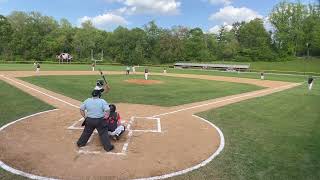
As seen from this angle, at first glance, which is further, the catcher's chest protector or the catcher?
the catcher's chest protector

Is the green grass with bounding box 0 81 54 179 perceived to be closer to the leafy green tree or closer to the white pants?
the white pants

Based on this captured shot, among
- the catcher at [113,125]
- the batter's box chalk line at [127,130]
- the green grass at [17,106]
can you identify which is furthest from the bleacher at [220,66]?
the catcher at [113,125]

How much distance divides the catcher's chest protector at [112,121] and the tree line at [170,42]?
68.2 metres

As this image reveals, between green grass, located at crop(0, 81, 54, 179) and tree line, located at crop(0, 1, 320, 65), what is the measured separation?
59296mm

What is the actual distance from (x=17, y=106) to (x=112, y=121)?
24.7 ft

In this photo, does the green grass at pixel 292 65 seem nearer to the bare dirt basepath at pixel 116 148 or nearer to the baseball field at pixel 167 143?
the baseball field at pixel 167 143

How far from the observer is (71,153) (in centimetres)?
894

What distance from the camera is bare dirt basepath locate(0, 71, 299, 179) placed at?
791cm

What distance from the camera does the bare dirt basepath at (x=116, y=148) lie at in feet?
26.0

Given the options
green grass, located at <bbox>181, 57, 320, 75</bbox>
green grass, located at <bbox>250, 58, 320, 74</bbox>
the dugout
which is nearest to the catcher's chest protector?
the dugout

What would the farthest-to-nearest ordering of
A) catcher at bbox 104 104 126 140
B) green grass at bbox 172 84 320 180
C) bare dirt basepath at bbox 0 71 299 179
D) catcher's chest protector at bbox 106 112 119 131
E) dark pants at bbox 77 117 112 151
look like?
catcher's chest protector at bbox 106 112 119 131, catcher at bbox 104 104 126 140, dark pants at bbox 77 117 112 151, green grass at bbox 172 84 320 180, bare dirt basepath at bbox 0 71 299 179

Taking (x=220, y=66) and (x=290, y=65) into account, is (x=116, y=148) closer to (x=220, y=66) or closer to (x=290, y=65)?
(x=220, y=66)

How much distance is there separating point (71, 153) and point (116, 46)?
79880 millimetres

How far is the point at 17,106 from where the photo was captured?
631 inches
